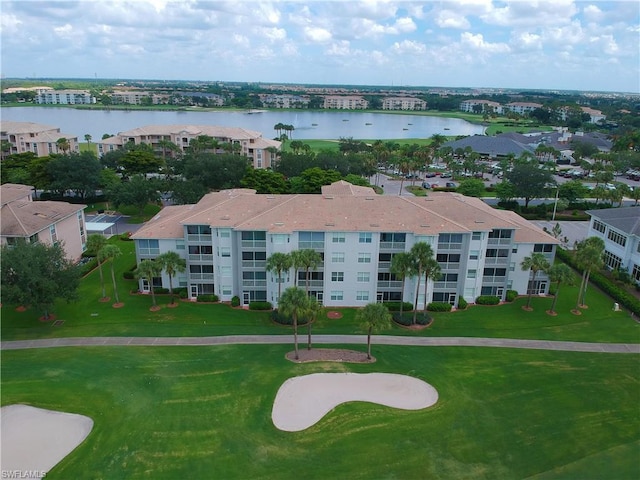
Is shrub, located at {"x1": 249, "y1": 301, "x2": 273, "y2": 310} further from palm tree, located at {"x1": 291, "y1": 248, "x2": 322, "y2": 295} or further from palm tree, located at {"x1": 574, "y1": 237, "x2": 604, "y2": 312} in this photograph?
palm tree, located at {"x1": 574, "y1": 237, "x2": 604, "y2": 312}

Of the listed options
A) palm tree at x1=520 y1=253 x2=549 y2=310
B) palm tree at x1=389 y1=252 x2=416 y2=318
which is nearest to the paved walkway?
palm tree at x1=389 y1=252 x2=416 y2=318

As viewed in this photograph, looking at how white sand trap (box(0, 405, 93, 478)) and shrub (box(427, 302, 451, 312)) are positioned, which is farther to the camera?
shrub (box(427, 302, 451, 312))

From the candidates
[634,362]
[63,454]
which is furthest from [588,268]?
[63,454]

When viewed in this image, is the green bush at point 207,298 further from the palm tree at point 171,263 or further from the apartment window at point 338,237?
the apartment window at point 338,237

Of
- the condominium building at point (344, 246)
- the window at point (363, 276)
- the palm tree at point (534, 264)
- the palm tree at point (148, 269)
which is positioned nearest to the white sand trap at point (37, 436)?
the palm tree at point (148, 269)

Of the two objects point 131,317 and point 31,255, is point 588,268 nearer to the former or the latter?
point 131,317

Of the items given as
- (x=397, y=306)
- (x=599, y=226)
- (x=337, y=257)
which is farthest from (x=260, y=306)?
(x=599, y=226)
